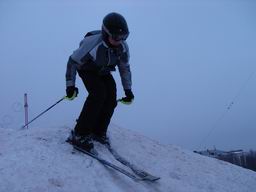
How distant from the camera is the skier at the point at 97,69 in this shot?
6.65 m

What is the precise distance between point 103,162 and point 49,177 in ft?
3.91

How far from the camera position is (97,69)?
23.4ft

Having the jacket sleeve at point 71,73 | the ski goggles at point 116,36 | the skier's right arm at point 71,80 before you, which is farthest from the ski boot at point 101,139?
the ski goggles at point 116,36

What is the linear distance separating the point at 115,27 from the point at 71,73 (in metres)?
1.17

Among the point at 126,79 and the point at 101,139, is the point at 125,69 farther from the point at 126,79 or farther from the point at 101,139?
the point at 101,139

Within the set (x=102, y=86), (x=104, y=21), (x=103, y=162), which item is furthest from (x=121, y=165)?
(x=104, y=21)

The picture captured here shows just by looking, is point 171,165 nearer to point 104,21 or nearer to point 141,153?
point 141,153

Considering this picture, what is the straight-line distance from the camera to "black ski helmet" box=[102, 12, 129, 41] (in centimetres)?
654

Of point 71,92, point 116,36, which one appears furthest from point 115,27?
point 71,92

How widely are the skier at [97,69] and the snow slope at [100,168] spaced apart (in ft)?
1.71

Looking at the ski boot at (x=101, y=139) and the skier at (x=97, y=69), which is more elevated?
the skier at (x=97, y=69)

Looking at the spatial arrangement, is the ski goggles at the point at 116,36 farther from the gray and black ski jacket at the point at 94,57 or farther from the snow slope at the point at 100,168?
the snow slope at the point at 100,168

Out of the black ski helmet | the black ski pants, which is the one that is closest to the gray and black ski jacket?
the black ski pants

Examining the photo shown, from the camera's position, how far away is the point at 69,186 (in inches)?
207
